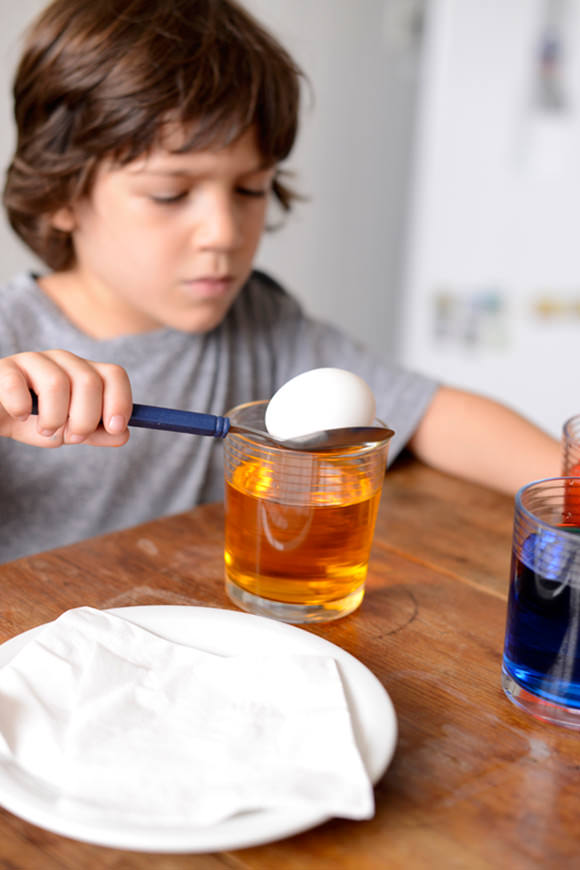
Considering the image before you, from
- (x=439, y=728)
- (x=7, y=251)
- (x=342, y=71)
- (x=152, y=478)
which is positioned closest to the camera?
(x=439, y=728)

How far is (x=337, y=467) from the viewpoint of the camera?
61 centimetres

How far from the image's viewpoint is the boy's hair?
988mm

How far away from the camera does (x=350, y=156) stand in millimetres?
2703

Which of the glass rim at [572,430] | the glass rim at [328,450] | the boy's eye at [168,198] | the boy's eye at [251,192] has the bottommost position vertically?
the glass rim at [572,430]

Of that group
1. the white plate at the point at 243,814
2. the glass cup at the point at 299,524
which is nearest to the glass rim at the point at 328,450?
the glass cup at the point at 299,524

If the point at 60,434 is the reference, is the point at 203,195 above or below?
above

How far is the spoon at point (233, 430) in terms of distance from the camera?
2.04 feet

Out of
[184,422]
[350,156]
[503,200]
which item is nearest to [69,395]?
[184,422]

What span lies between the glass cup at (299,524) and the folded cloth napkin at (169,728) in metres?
0.10

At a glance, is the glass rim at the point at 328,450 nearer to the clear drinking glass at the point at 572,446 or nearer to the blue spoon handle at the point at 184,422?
the blue spoon handle at the point at 184,422

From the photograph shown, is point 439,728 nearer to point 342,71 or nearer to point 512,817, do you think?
point 512,817

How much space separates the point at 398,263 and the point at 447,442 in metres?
2.02

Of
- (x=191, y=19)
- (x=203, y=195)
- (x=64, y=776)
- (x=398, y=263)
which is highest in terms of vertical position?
(x=191, y=19)

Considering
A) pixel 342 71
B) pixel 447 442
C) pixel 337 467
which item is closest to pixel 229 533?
pixel 337 467
